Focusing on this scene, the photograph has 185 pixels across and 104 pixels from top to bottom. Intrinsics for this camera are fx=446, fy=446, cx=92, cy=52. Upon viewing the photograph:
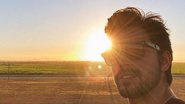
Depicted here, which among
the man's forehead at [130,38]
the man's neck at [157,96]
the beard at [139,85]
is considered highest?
the man's forehead at [130,38]

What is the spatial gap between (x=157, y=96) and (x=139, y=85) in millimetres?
129

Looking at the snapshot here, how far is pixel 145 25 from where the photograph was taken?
8.79ft

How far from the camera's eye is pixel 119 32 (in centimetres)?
271

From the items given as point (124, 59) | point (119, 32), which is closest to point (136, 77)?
point (124, 59)

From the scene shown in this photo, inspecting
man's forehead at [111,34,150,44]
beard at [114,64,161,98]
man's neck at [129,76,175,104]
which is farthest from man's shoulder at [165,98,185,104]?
man's forehead at [111,34,150,44]

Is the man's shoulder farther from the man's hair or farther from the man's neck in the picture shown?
the man's hair

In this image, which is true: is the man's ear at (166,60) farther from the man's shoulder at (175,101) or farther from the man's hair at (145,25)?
the man's shoulder at (175,101)

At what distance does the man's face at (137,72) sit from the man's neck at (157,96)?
3 centimetres

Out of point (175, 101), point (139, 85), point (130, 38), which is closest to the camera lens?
point (175, 101)

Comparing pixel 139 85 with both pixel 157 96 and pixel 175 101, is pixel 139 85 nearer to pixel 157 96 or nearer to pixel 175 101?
pixel 157 96

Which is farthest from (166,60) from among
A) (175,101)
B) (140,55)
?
(175,101)

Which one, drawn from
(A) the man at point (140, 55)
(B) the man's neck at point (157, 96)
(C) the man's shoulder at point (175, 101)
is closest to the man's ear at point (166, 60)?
(A) the man at point (140, 55)

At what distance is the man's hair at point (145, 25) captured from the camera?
8.80 feet

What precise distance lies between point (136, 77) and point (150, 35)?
0.28 metres
